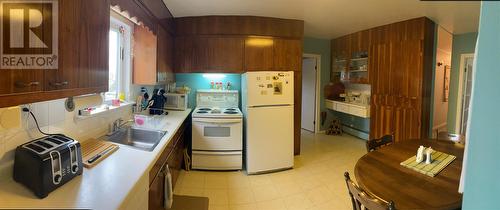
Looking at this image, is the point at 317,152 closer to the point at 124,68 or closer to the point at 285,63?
the point at 285,63

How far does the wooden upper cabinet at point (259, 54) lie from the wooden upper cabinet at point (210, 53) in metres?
0.11

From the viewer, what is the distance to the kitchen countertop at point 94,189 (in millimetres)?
998

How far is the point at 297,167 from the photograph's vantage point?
361 centimetres

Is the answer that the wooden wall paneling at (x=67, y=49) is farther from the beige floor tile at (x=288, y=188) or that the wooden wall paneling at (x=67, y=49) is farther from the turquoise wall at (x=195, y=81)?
the turquoise wall at (x=195, y=81)

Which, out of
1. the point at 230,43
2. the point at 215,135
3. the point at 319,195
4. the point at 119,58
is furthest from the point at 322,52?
the point at 119,58

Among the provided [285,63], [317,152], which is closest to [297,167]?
[317,152]

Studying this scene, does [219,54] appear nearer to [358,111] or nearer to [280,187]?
[280,187]

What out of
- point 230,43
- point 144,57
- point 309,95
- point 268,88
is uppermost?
point 230,43

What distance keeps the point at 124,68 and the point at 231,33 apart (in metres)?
1.58

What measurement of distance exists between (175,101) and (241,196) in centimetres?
173

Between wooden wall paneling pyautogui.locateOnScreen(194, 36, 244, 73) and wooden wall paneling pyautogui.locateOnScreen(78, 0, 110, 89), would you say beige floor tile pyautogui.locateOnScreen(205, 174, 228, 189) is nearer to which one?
wooden wall paneling pyautogui.locateOnScreen(194, 36, 244, 73)

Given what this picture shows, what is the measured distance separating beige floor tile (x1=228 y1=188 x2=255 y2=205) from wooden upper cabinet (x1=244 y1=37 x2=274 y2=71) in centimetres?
180

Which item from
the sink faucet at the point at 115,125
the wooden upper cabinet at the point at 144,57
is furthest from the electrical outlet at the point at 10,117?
the wooden upper cabinet at the point at 144,57

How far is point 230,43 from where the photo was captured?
12.1 ft
